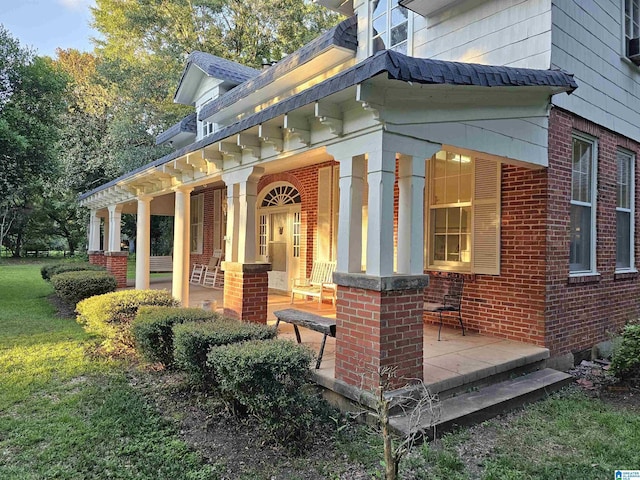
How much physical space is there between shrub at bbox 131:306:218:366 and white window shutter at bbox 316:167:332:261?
4174mm

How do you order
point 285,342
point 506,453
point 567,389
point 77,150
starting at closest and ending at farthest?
point 506,453
point 285,342
point 567,389
point 77,150

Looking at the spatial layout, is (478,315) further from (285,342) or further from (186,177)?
(186,177)

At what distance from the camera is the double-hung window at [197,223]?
14289 mm

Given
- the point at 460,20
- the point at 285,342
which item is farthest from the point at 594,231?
the point at 285,342

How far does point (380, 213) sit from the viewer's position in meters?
3.63

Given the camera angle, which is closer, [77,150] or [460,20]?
[460,20]

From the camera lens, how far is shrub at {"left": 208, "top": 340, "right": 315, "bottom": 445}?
124 inches

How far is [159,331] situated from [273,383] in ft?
6.73

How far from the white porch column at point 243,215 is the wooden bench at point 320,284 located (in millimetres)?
2502

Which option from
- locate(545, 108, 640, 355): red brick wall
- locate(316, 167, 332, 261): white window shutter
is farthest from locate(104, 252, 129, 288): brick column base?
locate(545, 108, 640, 355): red brick wall

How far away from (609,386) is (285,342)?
4.06 metres

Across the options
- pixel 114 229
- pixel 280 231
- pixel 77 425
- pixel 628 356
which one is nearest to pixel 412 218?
pixel 628 356

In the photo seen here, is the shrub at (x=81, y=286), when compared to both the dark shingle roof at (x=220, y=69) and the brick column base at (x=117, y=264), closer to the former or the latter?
the brick column base at (x=117, y=264)

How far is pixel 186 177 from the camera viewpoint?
777 cm
